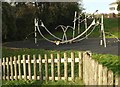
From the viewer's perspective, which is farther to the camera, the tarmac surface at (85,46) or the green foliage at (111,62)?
the tarmac surface at (85,46)

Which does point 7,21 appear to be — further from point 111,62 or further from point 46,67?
point 46,67

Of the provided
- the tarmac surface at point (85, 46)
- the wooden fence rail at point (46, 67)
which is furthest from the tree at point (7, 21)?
the wooden fence rail at point (46, 67)

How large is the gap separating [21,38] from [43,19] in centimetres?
543

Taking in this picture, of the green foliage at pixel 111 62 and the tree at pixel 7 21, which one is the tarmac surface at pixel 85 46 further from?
the green foliage at pixel 111 62

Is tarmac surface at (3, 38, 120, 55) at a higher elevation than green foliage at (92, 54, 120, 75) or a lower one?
higher

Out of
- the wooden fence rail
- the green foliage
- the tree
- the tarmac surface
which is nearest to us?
the wooden fence rail

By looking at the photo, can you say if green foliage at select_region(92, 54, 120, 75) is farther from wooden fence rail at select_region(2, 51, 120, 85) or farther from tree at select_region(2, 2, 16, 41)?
tree at select_region(2, 2, 16, 41)

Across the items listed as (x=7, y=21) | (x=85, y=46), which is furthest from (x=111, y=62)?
(x=7, y=21)

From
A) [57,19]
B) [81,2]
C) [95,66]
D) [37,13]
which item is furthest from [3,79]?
[81,2]

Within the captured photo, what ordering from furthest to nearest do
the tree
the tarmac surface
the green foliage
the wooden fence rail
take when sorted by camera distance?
1. the tree
2. the tarmac surface
3. the green foliage
4. the wooden fence rail

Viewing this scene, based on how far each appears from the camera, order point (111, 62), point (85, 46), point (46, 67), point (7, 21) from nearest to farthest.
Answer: point (46, 67) → point (111, 62) → point (85, 46) → point (7, 21)

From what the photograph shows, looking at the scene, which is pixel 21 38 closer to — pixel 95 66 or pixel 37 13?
pixel 37 13

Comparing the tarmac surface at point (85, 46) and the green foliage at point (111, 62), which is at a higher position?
the tarmac surface at point (85, 46)

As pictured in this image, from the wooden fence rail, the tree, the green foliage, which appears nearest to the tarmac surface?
the tree
